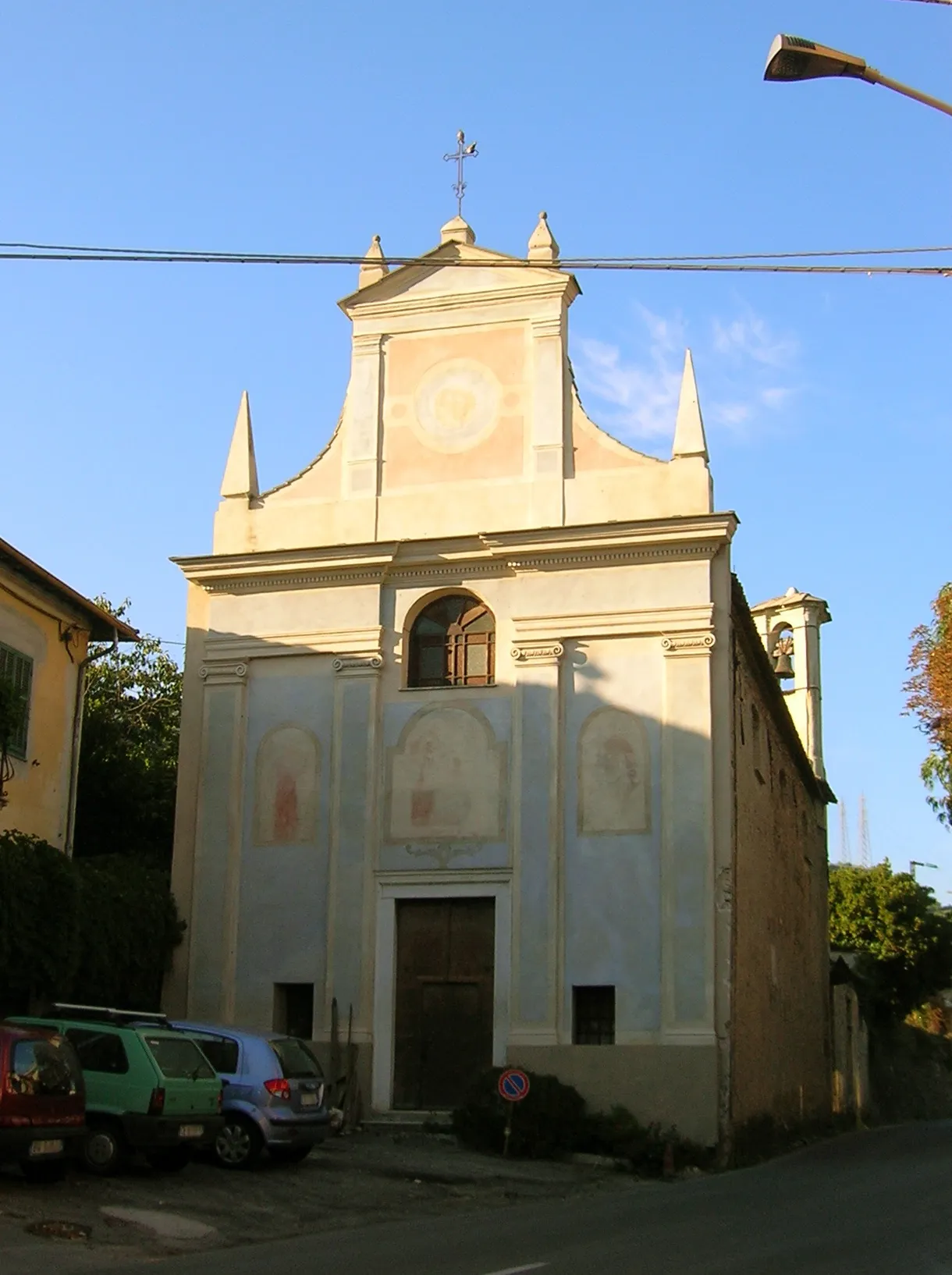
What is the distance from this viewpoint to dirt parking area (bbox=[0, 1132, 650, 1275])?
12.6 meters

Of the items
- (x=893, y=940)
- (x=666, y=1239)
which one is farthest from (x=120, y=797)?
(x=893, y=940)

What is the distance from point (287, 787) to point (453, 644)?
11.1ft

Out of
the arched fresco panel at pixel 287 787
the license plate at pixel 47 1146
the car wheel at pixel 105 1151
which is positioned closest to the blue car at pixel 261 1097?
the car wheel at pixel 105 1151

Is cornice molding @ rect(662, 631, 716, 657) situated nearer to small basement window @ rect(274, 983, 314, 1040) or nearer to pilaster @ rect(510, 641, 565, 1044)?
pilaster @ rect(510, 641, 565, 1044)

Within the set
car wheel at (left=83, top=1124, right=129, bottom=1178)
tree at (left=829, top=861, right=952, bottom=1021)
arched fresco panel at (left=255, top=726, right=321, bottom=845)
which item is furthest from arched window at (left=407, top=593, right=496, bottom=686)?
tree at (left=829, top=861, right=952, bottom=1021)

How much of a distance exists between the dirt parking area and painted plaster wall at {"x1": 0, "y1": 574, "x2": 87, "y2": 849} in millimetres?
6152

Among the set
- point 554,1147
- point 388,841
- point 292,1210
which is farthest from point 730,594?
point 292,1210

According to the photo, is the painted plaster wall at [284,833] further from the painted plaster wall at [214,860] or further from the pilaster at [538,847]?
the pilaster at [538,847]

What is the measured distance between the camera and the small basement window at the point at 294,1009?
24.0 m

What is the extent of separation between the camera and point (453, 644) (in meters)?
24.9

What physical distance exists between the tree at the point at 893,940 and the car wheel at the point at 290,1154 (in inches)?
1266

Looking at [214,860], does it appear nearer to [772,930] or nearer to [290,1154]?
[290,1154]

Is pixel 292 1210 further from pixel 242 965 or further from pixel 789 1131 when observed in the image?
pixel 789 1131

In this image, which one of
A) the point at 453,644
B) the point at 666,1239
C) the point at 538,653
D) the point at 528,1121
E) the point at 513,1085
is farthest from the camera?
the point at 453,644
